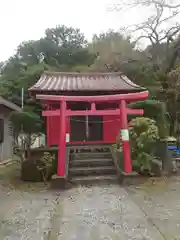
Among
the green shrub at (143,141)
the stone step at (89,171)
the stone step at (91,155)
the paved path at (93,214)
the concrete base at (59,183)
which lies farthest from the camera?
the stone step at (91,155)

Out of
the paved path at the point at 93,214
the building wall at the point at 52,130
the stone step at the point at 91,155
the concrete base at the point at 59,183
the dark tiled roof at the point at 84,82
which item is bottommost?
the paved path at the point at 93,214

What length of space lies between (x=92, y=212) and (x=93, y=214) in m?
0.15

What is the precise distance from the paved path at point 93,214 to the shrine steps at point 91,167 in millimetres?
1025

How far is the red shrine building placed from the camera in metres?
9.49

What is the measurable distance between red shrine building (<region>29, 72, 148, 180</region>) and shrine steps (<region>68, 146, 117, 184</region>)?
2.34ft

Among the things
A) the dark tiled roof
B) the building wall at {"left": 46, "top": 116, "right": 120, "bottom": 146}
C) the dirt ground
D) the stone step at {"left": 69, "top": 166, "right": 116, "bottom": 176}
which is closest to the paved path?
the dirt ground

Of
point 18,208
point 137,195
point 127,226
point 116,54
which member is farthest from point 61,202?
point 116,54

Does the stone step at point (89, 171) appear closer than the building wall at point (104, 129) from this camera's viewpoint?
Yes

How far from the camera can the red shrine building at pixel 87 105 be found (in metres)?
9.49

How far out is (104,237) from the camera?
4.28 m

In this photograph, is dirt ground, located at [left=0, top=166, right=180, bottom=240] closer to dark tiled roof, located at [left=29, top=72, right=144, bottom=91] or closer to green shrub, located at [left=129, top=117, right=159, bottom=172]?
green shrub, located at [left=129, top=117, right=159, bottom=172]

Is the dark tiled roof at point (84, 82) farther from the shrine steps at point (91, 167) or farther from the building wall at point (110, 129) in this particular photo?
the shrine steps at point (91, 167)

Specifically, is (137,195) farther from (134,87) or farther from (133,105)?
(134,87)

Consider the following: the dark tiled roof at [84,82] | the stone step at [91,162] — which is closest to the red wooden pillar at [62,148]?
the stone step at [91,162]
